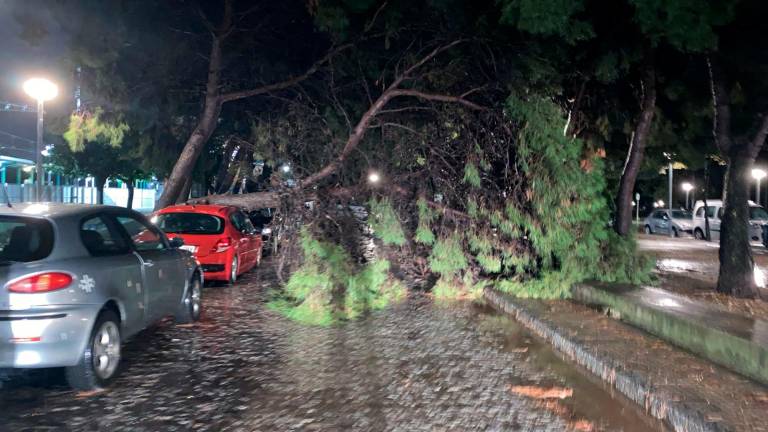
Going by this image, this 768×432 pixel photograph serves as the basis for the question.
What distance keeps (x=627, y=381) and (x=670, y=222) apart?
30136 mm

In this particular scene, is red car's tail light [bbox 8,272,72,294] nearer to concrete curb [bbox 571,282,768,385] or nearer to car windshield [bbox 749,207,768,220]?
concrete curb [bbox 571,282,768,385]

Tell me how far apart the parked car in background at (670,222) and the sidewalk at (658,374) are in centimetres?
2630

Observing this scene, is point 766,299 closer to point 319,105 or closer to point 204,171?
point 319,105

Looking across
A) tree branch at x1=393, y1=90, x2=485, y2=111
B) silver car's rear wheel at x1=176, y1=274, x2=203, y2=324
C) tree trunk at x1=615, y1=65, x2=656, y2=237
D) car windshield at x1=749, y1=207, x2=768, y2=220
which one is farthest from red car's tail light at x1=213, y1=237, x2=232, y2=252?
car windshield at x1=749, y1=207, x2=768, y2=220

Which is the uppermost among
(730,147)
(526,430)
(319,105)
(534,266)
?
(319,105)

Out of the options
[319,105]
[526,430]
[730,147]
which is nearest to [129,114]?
[319,105]

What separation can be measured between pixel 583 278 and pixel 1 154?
33810 millimetres

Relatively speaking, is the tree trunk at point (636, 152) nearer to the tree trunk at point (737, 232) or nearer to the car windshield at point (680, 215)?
the tree trunk at point (737, 232)

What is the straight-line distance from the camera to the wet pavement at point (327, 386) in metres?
5.65

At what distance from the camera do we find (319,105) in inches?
624

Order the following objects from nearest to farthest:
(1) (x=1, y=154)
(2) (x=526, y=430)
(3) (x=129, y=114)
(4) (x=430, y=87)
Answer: (2) (x=526, y=430) → (4) (x=430, y=87) → (3) (x=129, y=114) → (1) (x=1, y=154)

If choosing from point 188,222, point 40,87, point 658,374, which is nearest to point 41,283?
point 658,374

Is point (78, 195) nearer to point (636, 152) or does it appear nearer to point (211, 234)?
point (211, 234)

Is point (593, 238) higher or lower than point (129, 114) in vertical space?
lower
